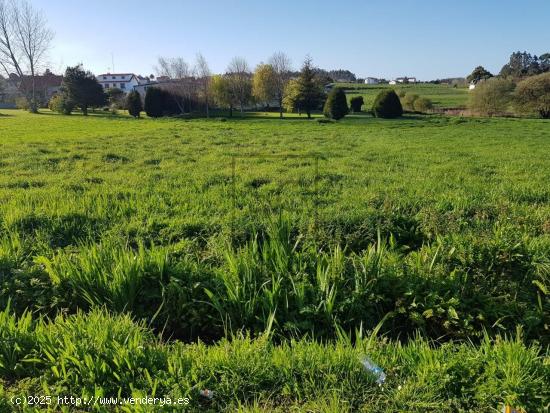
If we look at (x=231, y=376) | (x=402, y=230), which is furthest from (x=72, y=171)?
(x=231, y=376)

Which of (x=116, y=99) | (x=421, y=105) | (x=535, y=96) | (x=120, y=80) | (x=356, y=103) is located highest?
(x=120, y=80)

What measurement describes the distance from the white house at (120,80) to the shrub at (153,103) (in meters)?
69.0

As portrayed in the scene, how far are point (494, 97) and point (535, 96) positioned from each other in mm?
3590

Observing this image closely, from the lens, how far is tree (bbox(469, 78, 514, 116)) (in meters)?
41.6

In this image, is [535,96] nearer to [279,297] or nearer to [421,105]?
[421,105]

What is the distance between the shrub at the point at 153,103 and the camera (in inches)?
1799

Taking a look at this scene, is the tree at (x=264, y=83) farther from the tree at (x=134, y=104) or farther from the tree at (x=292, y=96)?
the tree at (x=134, y=104)

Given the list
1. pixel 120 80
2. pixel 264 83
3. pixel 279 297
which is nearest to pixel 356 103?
pixel 264 83

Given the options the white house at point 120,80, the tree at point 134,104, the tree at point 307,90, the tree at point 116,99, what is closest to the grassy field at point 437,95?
the tree at point 307,90

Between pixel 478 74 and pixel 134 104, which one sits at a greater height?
pixel 478 74

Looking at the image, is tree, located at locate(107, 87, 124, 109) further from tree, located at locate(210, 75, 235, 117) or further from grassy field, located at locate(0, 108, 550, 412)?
grassy field, located at locate(0, 108, 550, 412)

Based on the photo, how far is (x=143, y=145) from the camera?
50.8 ft

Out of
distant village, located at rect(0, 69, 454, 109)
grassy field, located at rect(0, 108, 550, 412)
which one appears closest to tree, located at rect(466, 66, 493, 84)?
distant village, located at rect(0, 69, 454, 109)

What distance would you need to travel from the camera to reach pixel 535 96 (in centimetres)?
3934
